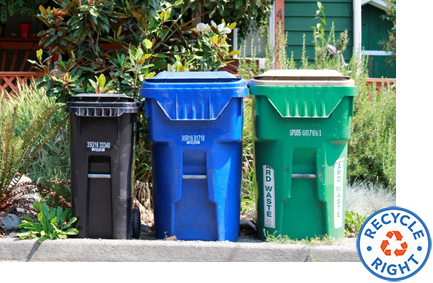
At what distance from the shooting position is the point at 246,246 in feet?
12.9

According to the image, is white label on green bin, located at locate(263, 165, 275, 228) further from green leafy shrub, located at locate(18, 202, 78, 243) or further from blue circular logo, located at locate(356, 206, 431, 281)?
green leafy shrub, located at locate(18, 202, 78, 243)

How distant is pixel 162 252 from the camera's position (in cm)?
393

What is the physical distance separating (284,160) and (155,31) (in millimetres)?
1931

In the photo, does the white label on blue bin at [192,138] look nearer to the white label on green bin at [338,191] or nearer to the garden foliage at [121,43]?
the garden foliage at [121,43]

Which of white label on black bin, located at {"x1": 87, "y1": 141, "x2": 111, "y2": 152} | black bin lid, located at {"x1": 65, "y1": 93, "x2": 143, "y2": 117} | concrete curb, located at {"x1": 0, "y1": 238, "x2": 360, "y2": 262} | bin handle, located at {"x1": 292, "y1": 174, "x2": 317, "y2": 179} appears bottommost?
concrete curb, located at {"x1": 0, "y1": 238, "x2": 360, "y2": 262}

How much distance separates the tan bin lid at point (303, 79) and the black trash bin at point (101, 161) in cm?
104

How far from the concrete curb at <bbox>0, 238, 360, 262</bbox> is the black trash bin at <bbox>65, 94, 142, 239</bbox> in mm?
200

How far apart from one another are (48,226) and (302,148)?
2.03 m

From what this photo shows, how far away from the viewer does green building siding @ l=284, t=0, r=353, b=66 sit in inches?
364

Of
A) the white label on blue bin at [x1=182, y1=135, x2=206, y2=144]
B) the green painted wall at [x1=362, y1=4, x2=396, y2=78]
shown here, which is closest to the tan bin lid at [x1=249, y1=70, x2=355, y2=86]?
the white label on blue bin at [x1=182, y1=135, x2=206, y2=144]

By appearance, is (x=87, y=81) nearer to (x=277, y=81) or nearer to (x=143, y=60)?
(x=143, y=60)

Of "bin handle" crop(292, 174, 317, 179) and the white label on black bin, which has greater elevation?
the white label on black bin

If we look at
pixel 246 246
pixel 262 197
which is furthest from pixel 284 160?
pixel 246 246

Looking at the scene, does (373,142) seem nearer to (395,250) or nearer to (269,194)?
(269,194)
